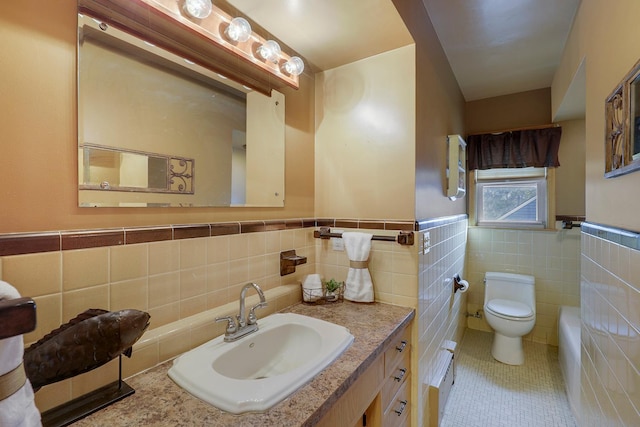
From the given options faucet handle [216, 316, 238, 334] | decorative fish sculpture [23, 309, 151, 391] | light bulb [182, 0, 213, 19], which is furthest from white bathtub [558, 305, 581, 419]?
light bulb [182, 0, 213, 19]

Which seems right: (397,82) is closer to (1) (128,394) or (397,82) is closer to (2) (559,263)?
(1) (128,394)

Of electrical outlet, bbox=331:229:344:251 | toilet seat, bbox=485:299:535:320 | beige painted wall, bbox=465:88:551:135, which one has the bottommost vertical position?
toilet seat, bbox=485:299:535:320

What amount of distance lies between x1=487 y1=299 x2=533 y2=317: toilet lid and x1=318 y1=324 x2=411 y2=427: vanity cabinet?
4.85ft

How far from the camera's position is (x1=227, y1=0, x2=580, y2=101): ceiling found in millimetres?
1283

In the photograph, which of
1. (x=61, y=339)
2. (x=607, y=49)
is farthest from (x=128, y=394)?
(x=607, y=49)

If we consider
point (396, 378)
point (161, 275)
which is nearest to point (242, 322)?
point (161, 275)

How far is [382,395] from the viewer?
1.19m

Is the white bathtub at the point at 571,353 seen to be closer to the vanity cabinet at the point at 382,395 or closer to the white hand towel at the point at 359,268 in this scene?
the vanity cabinet at the point at 382,395

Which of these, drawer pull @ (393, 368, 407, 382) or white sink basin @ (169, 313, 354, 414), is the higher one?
white sink basin @ (169, 313, 354, 414)

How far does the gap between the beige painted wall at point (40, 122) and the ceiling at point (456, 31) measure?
73 centimetres

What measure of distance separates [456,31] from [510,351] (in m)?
2.57

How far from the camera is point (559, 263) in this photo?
2.66m

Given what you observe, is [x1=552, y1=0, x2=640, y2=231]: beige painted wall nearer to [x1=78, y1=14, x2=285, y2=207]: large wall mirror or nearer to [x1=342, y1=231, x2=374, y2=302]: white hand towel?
[x1=342, y1=231, x2=374, y2=302]: white hand towel

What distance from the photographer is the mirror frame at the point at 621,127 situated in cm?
89
